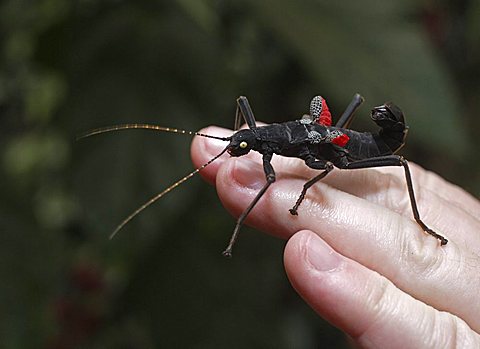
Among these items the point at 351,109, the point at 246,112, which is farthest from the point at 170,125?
the point at 351,109

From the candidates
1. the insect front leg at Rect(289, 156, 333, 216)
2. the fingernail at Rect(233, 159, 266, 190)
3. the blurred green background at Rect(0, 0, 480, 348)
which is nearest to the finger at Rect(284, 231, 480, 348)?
the insect front leg at Rect(289, 156, 333, 216)

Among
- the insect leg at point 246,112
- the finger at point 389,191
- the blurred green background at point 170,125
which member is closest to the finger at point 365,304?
the finger at point 389,191

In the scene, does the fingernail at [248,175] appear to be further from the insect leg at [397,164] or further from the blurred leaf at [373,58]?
the blurred leaf at [373,58]

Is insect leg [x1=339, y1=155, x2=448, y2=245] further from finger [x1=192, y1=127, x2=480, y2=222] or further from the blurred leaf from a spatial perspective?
the blurred leaf

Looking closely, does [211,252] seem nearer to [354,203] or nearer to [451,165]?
[354,203]

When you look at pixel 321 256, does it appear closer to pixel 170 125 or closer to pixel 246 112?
pixel 246 112

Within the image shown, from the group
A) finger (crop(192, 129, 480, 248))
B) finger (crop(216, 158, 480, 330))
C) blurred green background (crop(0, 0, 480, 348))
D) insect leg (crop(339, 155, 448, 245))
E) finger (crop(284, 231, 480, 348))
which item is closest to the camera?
finger (crop(284, 231, 480, 348))

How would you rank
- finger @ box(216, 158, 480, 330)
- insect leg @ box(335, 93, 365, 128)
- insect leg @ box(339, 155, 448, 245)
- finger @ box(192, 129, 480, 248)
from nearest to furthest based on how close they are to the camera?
finger @ box(216, 158, 480, 330) → insect leg @ box(339, 155, 448, 245) → finger @ box(192, 129, 480, 248) → insect leg @ box(335, 93, 365, 128)
